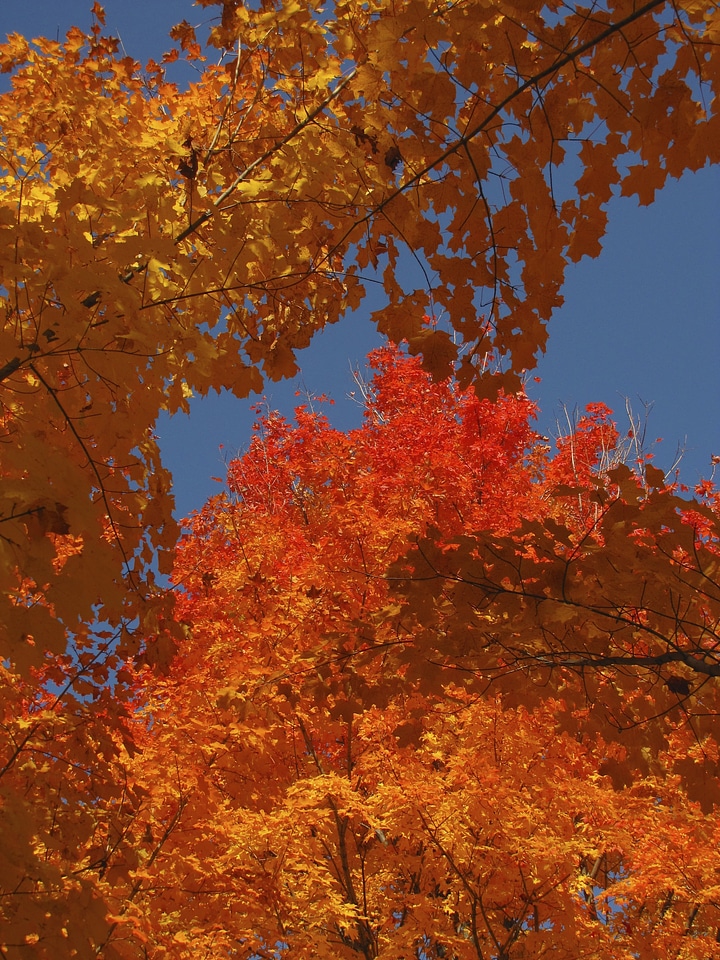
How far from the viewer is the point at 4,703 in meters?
3.61

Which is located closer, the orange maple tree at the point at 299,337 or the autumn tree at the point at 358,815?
the orange maple tree at the point at 299,337

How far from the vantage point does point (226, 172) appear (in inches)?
118

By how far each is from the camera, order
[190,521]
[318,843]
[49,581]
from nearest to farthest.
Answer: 1. [49,581]
2. [318,843]
3. [190,521]

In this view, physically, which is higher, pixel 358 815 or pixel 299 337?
pixel 299 337

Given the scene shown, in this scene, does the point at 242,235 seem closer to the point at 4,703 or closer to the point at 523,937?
the point at 4,703

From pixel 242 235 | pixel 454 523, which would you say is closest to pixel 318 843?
pixel 454 523

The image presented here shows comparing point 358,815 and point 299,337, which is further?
point 358,815

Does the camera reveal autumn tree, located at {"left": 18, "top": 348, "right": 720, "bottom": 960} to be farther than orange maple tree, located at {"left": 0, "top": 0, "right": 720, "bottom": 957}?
Yes

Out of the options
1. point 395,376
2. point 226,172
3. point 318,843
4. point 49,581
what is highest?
point 395,376

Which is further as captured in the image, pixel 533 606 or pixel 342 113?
pixel 342 113

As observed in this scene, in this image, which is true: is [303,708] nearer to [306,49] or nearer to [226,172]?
[226,172]

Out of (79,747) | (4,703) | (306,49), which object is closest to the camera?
(306,49)

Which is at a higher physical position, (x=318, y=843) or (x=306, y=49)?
(x=306, y=49)

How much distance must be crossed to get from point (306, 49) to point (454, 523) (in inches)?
240
